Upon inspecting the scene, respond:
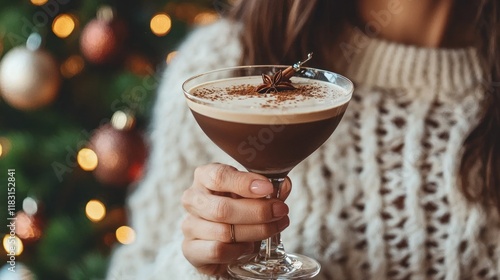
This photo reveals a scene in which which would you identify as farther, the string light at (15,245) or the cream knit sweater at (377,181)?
the string light at (15,245)

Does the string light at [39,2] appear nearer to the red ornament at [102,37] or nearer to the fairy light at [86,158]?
the red ornament at [102,37]

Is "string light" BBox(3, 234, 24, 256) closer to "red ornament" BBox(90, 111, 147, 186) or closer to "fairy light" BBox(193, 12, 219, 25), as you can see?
"red ornament" BBox(90, 111, 147, 186)

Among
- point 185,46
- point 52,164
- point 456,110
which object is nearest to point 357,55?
point 456,110

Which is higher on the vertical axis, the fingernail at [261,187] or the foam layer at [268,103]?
the foam layer at [268,103]

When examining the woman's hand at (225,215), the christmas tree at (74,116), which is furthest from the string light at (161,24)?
the woman's hand at (225,215)

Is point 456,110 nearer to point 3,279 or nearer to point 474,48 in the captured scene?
point 474,48
